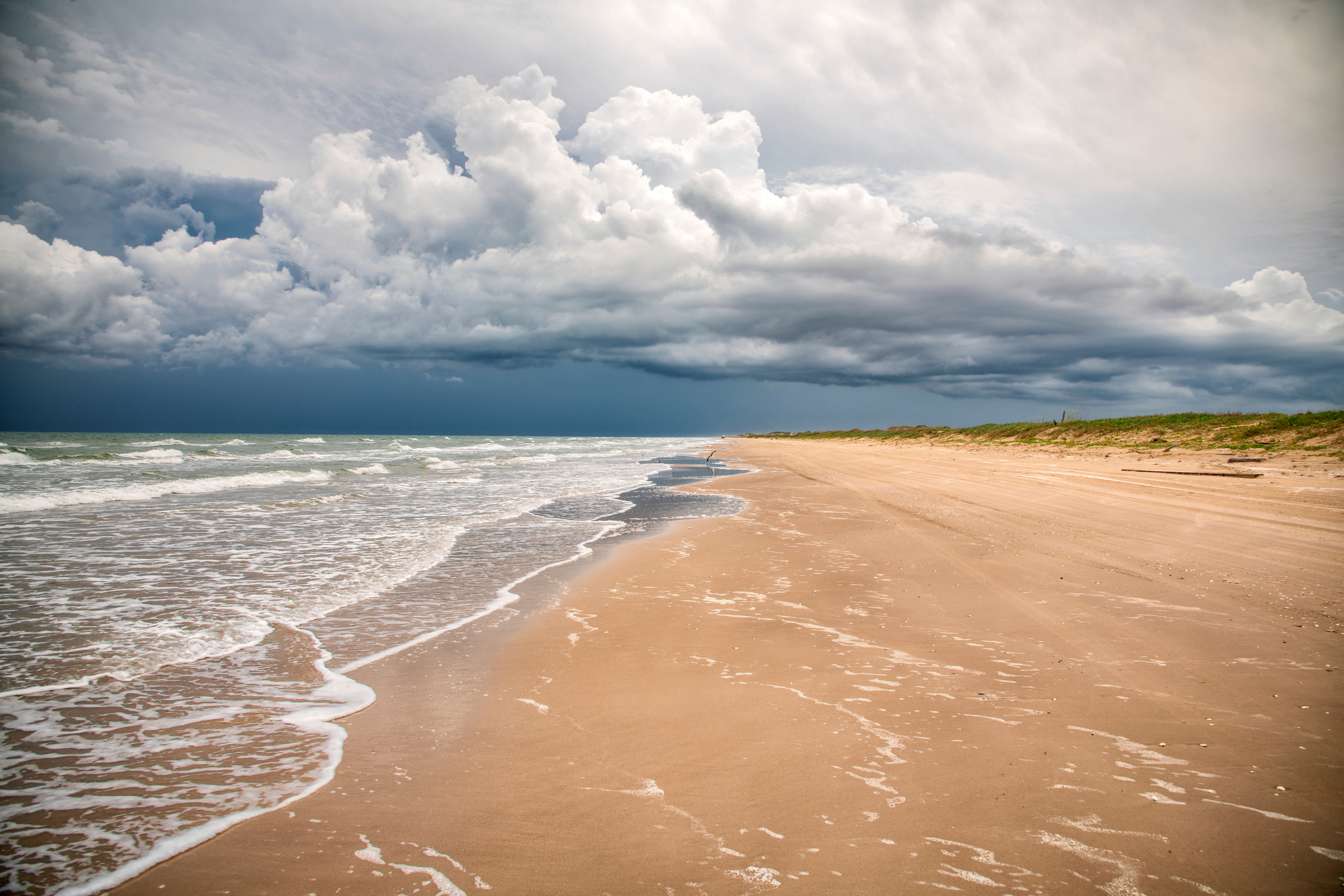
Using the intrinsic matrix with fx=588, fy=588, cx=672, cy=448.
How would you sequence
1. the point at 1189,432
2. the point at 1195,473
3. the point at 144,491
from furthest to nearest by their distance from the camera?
the point at 1189,432 → the point at 144,491 → the point at 1195,473

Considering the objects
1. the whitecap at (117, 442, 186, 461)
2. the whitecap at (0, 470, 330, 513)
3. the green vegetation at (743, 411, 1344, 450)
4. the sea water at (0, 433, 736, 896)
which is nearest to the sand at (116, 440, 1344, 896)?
the sea water at (0, 433, 736, 896)

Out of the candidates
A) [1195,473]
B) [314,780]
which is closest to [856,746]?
[314,780]

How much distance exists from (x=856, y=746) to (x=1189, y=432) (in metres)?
34.2

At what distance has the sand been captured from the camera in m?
2.62

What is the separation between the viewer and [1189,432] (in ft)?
92.5

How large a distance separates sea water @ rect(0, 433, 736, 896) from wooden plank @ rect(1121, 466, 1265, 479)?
15990mm

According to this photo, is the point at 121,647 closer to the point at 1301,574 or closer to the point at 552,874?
the point at 552,874

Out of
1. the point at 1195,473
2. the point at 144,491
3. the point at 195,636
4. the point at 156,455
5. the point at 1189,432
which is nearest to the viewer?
the point at 195,636

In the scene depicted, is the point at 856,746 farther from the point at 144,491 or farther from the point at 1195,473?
the point at 144,491

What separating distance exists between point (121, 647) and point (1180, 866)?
26.2 ft

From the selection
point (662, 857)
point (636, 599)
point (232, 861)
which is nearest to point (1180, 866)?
point (662, 857)

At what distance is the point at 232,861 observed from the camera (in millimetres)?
2738

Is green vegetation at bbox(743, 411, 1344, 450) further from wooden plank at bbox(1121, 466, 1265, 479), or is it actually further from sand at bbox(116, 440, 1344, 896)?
sand at bbox(116, 440, 1344, 896)

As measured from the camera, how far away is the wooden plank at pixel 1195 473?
1518cm
